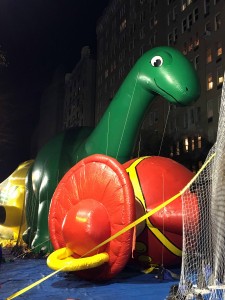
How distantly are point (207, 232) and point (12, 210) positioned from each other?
26.8ft

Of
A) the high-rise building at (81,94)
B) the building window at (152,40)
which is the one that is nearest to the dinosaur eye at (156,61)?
the building window at (152,40)

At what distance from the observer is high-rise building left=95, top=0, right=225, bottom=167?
29.7 meters

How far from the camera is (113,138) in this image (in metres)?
9.15

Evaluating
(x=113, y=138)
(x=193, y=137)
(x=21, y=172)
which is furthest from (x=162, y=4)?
(x=113, y=138)

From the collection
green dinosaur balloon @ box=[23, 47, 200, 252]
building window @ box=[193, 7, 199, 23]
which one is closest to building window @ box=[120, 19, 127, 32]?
building window @ box=[193, 7, 199, 23]

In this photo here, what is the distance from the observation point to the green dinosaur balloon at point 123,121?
27.6ft

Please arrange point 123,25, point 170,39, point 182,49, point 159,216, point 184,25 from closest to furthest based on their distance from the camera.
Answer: point 159,216 < point 182,49 < point 184,25 < point 170,39 < point 123,25

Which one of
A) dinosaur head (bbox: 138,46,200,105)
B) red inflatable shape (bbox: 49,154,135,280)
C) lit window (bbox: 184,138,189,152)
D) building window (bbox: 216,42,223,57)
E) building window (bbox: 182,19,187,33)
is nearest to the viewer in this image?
red inflatable shape (bbox: 49,154,135,280)

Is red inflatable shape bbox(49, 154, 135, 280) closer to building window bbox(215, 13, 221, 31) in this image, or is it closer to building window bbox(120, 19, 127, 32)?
building window bbox(215, 13, 221, 31)

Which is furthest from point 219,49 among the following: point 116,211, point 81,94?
point 81,94

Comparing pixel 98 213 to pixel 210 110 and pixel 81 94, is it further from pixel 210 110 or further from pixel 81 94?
pixel 81 94

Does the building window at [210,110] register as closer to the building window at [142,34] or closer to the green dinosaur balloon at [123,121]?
the building window at [142,34]

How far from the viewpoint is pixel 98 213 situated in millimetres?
6309

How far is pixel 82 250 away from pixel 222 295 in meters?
2.36
